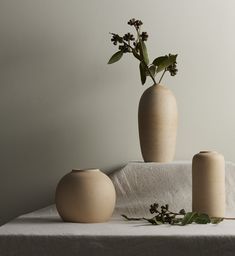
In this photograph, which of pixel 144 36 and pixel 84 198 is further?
pixel 144 36

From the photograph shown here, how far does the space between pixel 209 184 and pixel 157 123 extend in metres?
0.20

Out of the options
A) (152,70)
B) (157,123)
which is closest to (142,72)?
(152,70)

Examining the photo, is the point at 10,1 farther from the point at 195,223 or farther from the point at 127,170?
the point at 195,223

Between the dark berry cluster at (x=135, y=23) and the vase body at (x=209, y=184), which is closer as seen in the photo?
the vase body at (x=209, y=184)

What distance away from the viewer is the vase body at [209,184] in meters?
1.39

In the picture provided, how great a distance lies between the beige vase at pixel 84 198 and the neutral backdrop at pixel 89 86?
0.31 meters

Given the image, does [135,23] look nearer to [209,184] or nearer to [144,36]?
[144,36]

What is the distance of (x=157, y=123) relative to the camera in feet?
4.90

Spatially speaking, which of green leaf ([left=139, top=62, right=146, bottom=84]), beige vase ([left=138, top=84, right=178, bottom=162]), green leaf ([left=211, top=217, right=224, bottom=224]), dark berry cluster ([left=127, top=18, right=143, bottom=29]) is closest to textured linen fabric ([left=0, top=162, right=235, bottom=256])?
green leaf ([left=211, top=217, right=224, bottom=224])

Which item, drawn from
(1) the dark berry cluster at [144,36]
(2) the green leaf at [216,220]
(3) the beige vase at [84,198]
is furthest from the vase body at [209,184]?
(1) the dark berry cluster at [144,36]

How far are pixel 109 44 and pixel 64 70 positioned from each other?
145 mm

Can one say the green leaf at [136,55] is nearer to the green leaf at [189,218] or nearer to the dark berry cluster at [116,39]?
the dark berry cluster at [116,39]

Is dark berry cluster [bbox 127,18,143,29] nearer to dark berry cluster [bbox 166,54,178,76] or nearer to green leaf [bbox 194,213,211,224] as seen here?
dark berry cluster [bbox 166,54,178,76]
